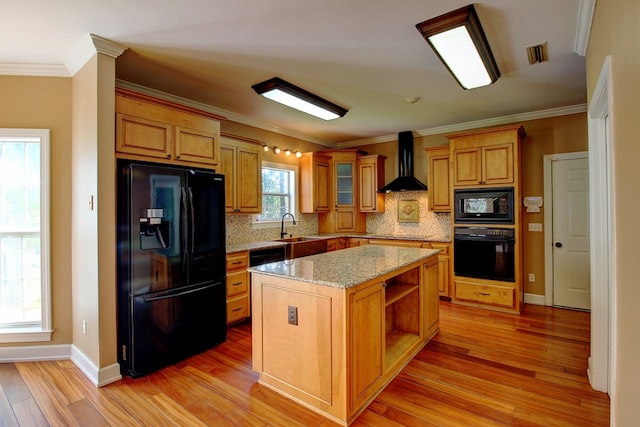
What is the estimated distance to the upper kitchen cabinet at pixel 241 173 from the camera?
393 cm

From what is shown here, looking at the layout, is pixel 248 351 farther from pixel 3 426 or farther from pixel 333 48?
pixel 333 48

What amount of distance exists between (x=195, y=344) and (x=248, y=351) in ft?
1.61

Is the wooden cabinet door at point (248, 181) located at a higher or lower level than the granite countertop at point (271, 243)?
higher

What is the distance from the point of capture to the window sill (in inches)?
111

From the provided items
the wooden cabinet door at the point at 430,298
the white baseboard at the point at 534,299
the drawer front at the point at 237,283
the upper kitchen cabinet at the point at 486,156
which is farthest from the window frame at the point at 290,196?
the white baseboard at the point at 534,299

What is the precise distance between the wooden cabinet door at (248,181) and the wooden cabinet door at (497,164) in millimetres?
3046

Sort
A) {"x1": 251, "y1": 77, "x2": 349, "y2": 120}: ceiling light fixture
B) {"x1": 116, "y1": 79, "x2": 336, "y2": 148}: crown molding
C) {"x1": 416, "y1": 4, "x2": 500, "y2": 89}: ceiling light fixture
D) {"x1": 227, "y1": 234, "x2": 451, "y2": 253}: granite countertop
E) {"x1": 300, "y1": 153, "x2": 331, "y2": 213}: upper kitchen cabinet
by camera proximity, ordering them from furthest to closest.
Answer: {"x1": 300, "y1": 153, "x2": 331, "y2": 213}: upper kitchen cabinet
{"x1": 227, "y1": 234, "x2": 451, "y2": 253}: granite countertop
{"x1": 116, "y1": 79, "x2": 336, "y2": 148}: crown molding
{"x1": 251, "y1": 77, "x2": 349, "y2": 120}: ceiling light fixture
{"x1": 416, "y1": 4, "x2": 500, "y2": 89}: ceiling light fixture

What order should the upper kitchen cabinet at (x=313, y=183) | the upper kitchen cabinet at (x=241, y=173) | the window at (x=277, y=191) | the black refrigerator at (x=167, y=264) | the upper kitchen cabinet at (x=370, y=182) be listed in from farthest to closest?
1. the upper kitchen cabinet at (x=370, y=182)
2. the upper kitchen cabinet at (x=313, y=183)
3. the window at (x=277, y=191)
4. the upper kitchen cabinet at (x=241, y=173)
5. the black refrigerator at (x=167, y=264)

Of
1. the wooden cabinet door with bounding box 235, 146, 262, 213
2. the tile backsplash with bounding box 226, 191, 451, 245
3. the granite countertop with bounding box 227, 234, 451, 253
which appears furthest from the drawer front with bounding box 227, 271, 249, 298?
the wooden cabinet door with bounding box 235, 146, 262, 213

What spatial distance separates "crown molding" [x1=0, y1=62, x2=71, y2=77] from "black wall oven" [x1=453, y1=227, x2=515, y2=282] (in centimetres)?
480

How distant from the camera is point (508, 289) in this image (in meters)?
4.08

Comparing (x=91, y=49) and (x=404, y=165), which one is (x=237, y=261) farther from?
(x=404, y=165)

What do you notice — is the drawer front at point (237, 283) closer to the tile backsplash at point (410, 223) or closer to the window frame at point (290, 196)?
the window frame at point (290, 196)

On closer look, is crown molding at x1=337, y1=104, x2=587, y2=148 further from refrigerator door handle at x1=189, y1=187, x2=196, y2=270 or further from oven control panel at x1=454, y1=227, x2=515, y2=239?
refrigerator door handle at x1=189, y1=187, x2=196, y2=270
